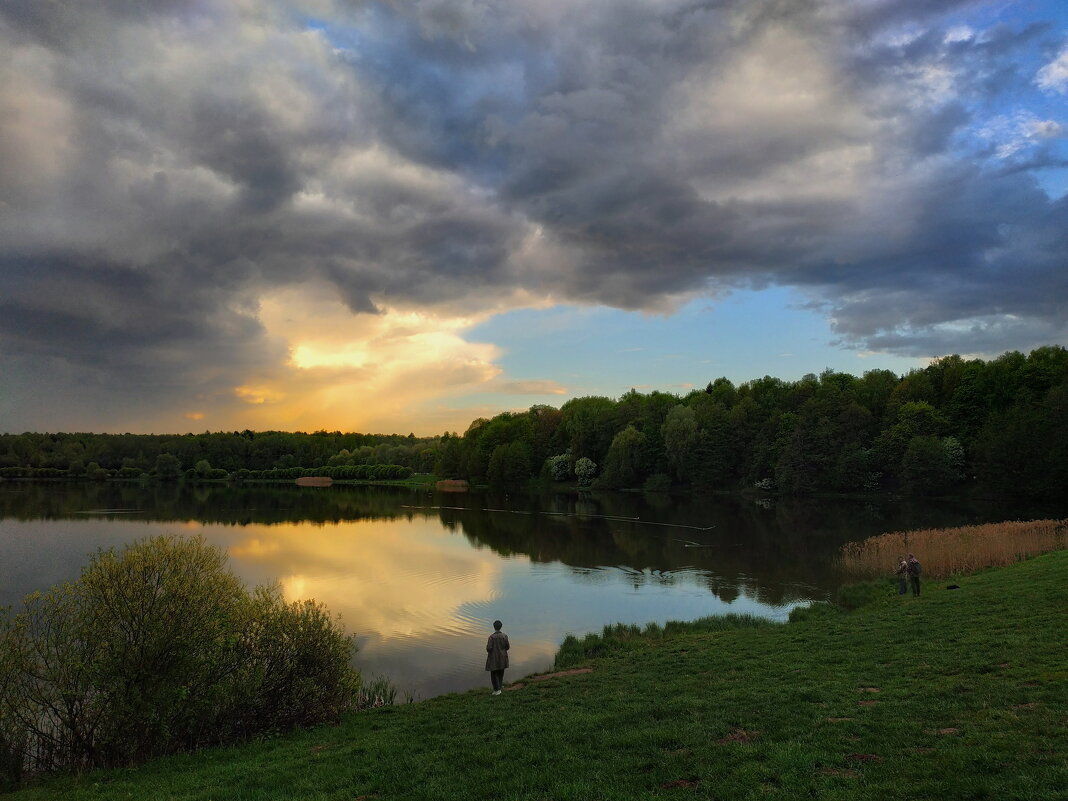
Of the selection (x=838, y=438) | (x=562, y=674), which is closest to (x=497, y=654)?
(x=562, y=674)

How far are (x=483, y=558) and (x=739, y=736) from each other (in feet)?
114

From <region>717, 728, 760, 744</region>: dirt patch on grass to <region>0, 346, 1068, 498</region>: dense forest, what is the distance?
218 feet

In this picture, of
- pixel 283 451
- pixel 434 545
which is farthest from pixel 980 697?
pixel 283 451

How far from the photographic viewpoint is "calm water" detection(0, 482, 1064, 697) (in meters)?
24.8

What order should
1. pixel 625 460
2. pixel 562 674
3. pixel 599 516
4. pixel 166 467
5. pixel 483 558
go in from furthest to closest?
1. pixel 166 467
2. pixel 625 460
3. pixel 599 516
4. pixel 483 558
5. pixel 562 674

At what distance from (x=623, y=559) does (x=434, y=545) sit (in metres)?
15.6

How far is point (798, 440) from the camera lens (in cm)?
8906

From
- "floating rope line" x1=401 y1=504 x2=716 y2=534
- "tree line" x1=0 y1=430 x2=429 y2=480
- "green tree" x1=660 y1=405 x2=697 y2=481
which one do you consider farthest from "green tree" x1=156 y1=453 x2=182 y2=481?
"green tree" x1=660 y1=405 x2=697 y2=481

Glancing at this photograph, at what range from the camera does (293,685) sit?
46.3 feet

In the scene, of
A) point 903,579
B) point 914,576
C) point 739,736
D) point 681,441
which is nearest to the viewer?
point 739,736

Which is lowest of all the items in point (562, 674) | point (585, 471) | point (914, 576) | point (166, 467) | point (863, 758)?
point (562, 674)

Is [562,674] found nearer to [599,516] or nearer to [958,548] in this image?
[958,548]

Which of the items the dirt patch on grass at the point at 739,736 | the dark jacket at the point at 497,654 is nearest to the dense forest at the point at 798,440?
the dark jacket at the point at 497,654

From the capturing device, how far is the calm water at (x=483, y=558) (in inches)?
974
